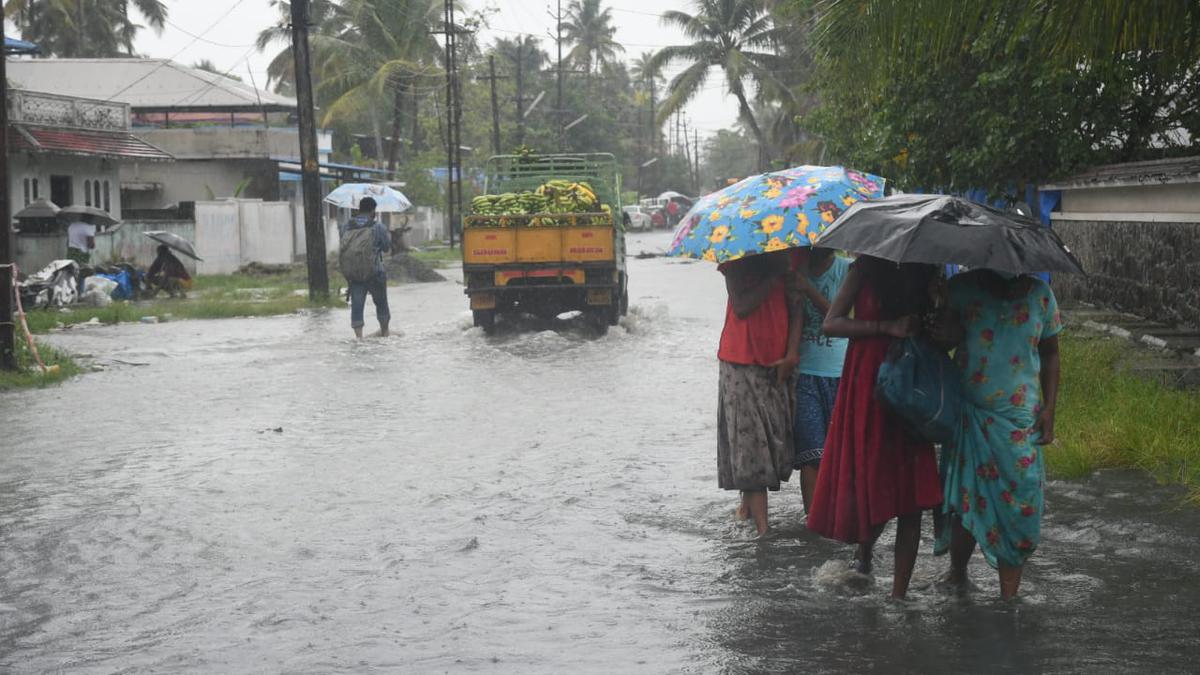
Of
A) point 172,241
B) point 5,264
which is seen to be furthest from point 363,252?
point 172,241

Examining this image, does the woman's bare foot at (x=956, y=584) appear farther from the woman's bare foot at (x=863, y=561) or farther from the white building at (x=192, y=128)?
the white building at (x=192, y=128)

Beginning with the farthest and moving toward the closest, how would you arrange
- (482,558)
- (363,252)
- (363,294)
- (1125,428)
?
(363,294), (363,252), (1125,428), (482,558)

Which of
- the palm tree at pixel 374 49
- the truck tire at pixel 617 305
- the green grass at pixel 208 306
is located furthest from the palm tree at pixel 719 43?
the truck tire at pixel 617 305

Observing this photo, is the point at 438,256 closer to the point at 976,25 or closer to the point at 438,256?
the point at 438,256

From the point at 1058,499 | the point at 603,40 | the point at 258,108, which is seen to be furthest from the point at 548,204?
the point at 603,40

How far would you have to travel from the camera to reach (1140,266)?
1351cm

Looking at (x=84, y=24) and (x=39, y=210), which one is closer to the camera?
(x=39, y=210)

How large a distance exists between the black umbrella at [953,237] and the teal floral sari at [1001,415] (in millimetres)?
233

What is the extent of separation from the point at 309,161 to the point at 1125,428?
1827 cm

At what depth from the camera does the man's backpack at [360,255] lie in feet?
58.1

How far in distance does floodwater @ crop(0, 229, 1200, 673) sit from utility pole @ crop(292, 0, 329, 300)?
1226cm

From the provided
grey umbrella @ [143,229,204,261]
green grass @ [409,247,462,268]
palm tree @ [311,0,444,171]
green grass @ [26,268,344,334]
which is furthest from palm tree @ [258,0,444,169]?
grey umbrella @ [143,229,204,261]

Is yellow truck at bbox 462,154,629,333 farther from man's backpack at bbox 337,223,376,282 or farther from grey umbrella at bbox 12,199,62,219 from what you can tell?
grey umbrella at bbox 12,199,62,219

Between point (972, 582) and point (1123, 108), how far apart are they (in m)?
10.1
